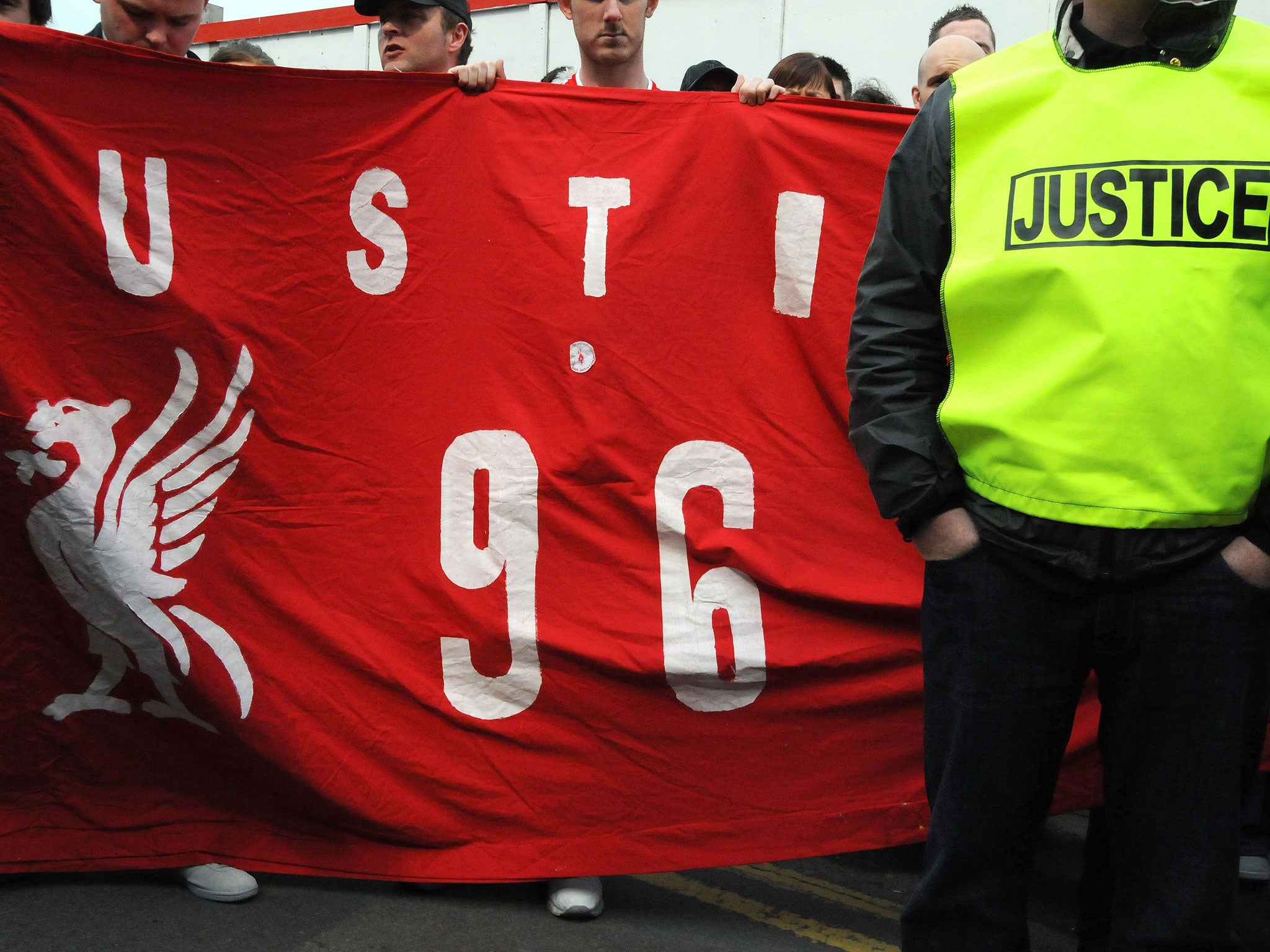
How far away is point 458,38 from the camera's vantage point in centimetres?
333

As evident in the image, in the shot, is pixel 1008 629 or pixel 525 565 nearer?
pixel 1008 629

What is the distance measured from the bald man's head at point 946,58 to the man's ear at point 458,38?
50.6 inches

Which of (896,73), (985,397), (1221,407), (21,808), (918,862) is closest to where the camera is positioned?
(1221,407)

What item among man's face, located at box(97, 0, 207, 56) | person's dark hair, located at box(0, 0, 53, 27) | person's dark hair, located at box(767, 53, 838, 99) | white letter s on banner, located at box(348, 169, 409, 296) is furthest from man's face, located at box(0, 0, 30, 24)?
person's dark hair, located at box(767, 53, 838, 99)

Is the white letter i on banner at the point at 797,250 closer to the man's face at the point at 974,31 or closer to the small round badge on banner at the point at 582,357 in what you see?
the small round badge on banner at the point at 582,357

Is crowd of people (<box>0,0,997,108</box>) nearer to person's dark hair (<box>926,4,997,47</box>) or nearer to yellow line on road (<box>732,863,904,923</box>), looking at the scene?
person's dark hair (<box>926,4,997,47</box>)

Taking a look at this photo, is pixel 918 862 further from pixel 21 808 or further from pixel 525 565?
pixel 21 808

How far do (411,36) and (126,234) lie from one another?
1.06 m

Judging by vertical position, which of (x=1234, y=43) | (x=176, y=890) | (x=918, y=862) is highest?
(x=1234, y=43)

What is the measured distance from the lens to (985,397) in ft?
5.51

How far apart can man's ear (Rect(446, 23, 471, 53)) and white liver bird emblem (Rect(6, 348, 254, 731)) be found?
4.00 feet

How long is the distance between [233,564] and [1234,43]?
209 centimetres

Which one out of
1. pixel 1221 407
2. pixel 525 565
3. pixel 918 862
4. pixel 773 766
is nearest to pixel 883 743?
pixel 773 766

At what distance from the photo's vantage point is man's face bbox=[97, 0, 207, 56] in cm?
267
